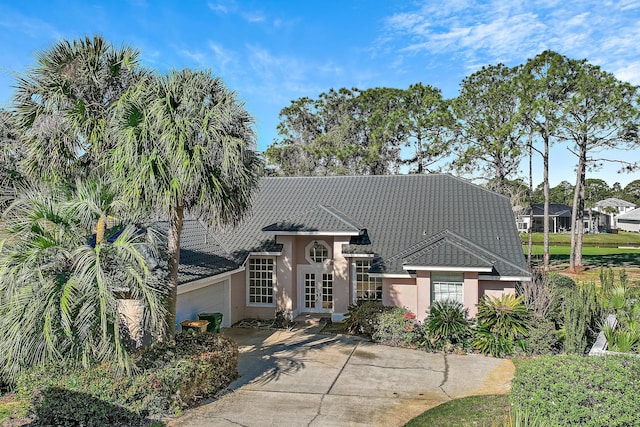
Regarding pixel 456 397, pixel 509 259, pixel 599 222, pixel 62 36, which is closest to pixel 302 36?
pixel 62 36

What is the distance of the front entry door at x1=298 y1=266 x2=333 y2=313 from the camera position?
19.6 m

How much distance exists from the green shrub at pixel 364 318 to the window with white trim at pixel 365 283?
130 centimetres

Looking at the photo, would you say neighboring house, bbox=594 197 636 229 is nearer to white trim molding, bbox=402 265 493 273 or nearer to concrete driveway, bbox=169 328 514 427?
white trim molding, bbox=402 265 493 273

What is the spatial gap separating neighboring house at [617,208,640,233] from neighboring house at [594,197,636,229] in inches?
76.8

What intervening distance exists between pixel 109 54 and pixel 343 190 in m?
14.2

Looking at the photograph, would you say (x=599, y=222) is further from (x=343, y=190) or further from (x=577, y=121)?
(x=343, y=190)

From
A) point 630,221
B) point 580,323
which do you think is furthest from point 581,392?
point 630,221

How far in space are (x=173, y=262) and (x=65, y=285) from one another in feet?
8.95

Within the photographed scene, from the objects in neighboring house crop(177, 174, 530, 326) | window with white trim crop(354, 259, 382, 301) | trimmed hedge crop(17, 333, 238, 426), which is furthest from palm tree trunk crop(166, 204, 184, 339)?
window with white trim crop(354, 259, 382, 301)

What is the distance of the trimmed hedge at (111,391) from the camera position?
858 centimetres

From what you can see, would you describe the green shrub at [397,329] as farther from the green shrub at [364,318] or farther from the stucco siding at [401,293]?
the stucco siding at [401,293]

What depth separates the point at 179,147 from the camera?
9.70 m

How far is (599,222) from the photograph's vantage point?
86.0 metres

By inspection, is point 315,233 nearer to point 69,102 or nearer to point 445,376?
point 445,376
